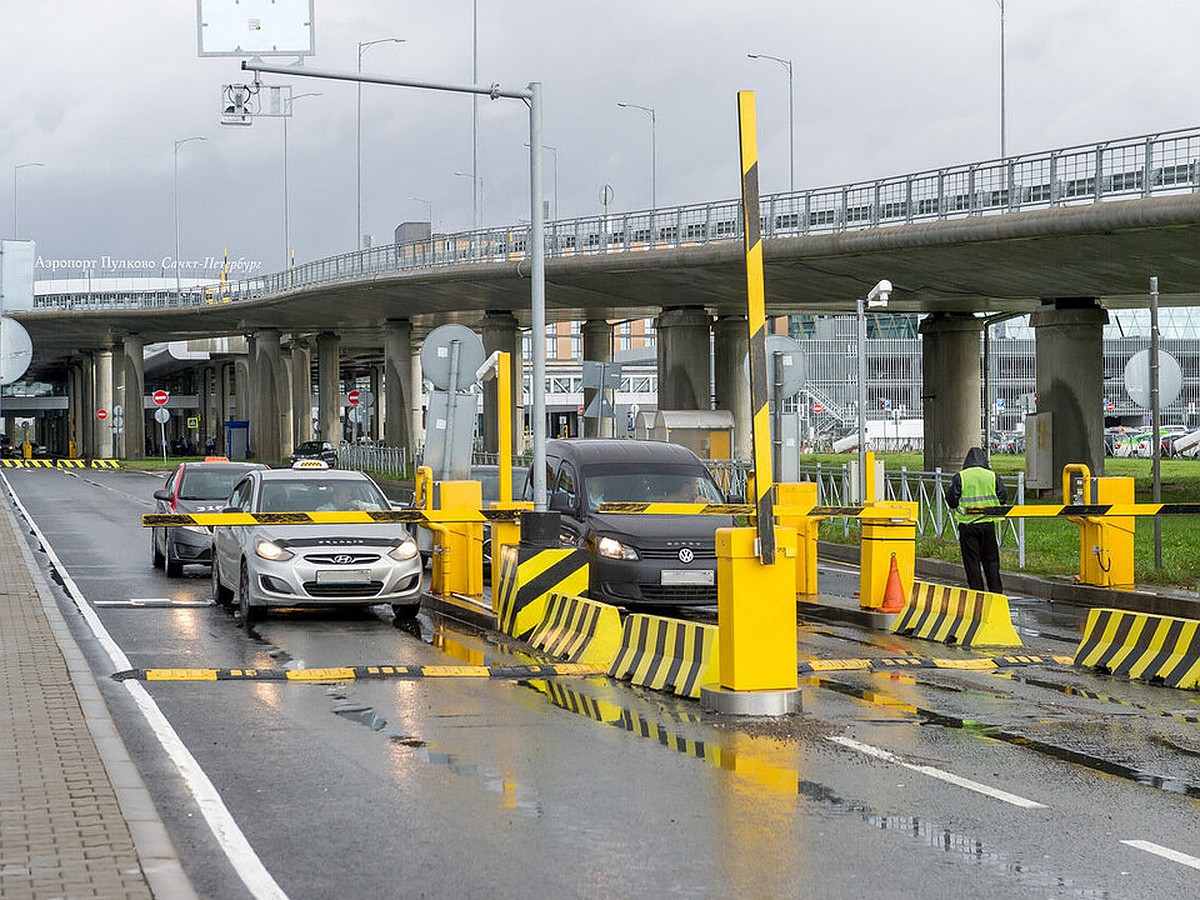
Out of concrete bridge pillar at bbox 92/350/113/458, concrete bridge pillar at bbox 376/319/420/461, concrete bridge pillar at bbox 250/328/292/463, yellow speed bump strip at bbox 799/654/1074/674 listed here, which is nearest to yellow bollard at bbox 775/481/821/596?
yellow speed bump strip at bbox 799/654/1074/674

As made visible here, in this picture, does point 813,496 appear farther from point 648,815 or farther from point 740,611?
point 648,815

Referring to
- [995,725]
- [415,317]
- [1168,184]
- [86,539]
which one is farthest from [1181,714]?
[415,317]

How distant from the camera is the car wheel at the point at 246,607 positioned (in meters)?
16.9

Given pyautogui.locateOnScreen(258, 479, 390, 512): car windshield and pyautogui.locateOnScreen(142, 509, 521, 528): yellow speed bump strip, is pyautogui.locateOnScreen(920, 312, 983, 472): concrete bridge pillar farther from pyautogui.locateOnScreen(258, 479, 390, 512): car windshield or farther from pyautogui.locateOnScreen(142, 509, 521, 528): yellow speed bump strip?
pyautogui.locateOnScreen(142, 509, 521, 528): yellow speed bump strip

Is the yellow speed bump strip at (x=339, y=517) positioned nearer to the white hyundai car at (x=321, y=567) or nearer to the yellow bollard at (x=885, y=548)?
the white hyundai car at (x=321, y=567)

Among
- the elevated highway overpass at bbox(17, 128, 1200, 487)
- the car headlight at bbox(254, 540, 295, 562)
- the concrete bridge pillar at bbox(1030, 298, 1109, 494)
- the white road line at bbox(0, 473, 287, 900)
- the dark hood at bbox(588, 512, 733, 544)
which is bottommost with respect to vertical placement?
the white road line at bbox(0, 473, 287, 900)

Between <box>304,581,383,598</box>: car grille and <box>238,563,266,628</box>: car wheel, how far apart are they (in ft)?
1.74

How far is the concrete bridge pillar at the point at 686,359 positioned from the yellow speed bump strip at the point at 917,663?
41747 mm

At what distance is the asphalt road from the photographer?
688 cm

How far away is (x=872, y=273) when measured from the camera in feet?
141

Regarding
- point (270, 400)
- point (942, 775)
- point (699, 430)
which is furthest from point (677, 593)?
point (270, 400)

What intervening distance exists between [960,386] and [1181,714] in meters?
43.2

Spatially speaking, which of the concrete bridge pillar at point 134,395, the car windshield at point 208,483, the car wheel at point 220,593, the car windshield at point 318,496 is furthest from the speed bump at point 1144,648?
the concrete bridge pillar at point 134,395

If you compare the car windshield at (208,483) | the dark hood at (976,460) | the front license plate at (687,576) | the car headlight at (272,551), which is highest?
the dark hood at (976,460)
